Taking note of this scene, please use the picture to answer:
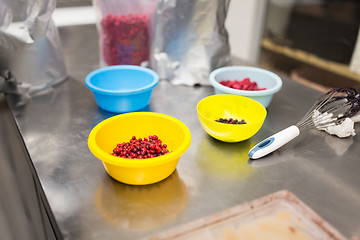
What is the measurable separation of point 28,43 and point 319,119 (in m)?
0.78

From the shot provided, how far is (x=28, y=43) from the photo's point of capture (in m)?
0.87

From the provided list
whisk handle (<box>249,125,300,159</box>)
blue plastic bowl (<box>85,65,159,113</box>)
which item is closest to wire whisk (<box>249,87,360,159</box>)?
whisk handle (<box>249,125,300,159</box>)

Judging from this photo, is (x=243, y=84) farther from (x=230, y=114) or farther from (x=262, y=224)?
(x=262, y=224)

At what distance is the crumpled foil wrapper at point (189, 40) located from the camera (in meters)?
0.97

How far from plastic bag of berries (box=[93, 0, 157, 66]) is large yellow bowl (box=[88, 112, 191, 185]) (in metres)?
0.39

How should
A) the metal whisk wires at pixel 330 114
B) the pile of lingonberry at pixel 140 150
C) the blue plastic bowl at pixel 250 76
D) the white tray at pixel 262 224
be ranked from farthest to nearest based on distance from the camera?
the blue plastic bowl at pixel 250 76 < the metal whisk wires at pixel 330 114 < the pile of lingonberry at pixel 140 150 < the white tray at pixel 262 224

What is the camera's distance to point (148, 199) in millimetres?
569

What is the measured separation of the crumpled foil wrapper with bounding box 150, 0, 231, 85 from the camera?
3.20ft

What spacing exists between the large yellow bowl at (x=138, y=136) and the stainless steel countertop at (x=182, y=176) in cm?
3

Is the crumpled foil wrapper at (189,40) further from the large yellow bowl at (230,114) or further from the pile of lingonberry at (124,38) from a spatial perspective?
the large yellow bowl at (230,114)

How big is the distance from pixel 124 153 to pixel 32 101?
0.44m

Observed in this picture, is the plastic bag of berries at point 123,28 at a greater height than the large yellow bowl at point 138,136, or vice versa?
the plastic bag of berries at point 123,28

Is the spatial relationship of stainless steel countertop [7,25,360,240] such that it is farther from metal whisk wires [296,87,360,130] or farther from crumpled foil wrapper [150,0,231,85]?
crumpled foil wrapper [150,0,231,85]

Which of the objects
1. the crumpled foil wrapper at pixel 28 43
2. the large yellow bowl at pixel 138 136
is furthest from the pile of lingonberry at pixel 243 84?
the crumpled foil wrapper at pixel 28 43
